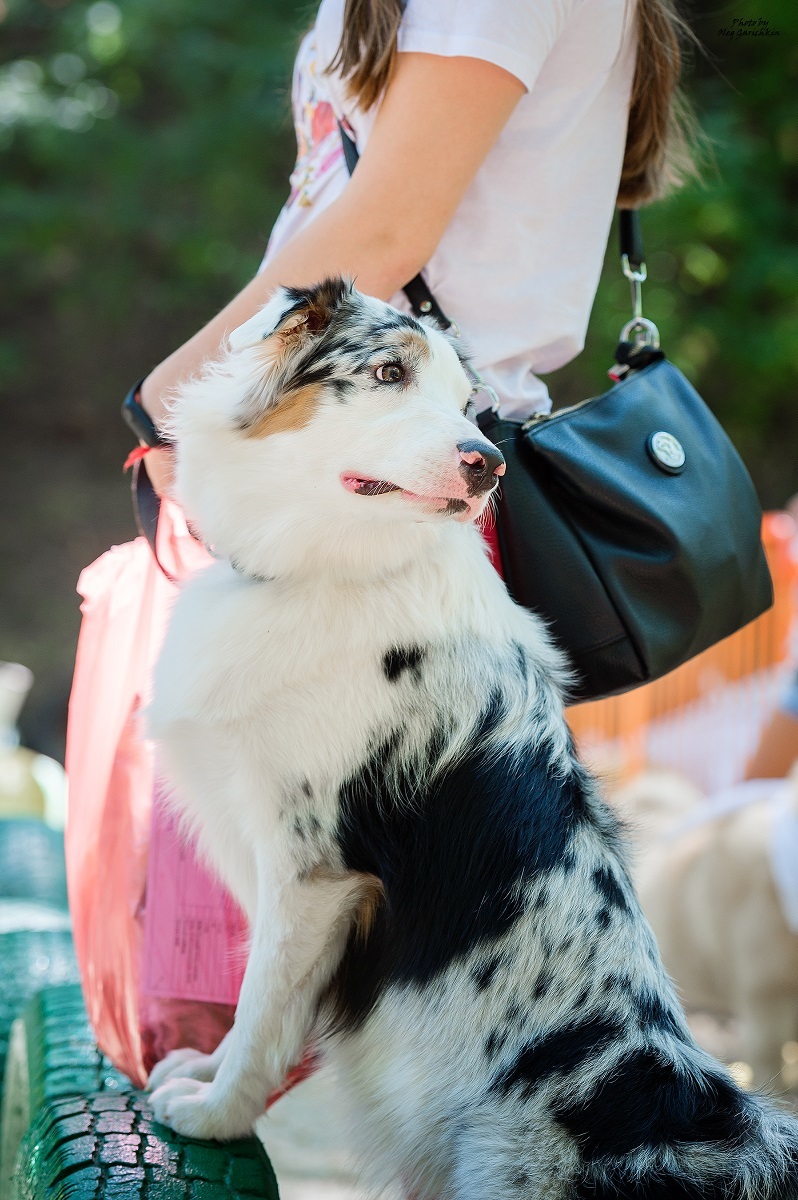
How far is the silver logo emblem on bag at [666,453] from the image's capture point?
166 cm

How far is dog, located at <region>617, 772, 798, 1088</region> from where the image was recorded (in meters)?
3.39

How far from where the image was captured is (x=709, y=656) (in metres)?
5.54

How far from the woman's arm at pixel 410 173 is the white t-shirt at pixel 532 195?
0.11 m

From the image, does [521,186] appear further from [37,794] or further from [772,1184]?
[37,794]

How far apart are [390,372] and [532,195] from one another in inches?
16.1

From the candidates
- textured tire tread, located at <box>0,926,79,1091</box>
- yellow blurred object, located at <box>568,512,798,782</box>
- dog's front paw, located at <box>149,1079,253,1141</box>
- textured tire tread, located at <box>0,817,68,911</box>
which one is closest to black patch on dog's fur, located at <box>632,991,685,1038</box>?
dog's front paw, located at <box>149,1079,253,1141</box>

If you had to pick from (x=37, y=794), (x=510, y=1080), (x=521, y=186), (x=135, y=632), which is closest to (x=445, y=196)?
(x=521, y=186)

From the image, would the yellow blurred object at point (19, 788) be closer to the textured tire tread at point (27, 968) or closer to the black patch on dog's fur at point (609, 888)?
the textured tire tread at point (27, 968)

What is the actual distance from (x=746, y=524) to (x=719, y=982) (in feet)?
7.79

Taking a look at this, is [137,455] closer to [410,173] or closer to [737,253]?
[410,173]

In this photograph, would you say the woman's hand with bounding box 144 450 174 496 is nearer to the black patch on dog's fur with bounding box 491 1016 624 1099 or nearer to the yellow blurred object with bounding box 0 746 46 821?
the black patch on dog's fur with bounding box 491 1016 624 1099

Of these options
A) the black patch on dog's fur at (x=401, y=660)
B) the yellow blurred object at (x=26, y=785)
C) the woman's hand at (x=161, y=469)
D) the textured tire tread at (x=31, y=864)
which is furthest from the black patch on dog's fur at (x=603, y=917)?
the yellow blurred object at (x=26, y=785)

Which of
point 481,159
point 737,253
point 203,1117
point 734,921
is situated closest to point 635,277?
point 481,159

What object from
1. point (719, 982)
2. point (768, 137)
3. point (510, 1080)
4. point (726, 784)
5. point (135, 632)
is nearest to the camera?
point (510, 1080)
